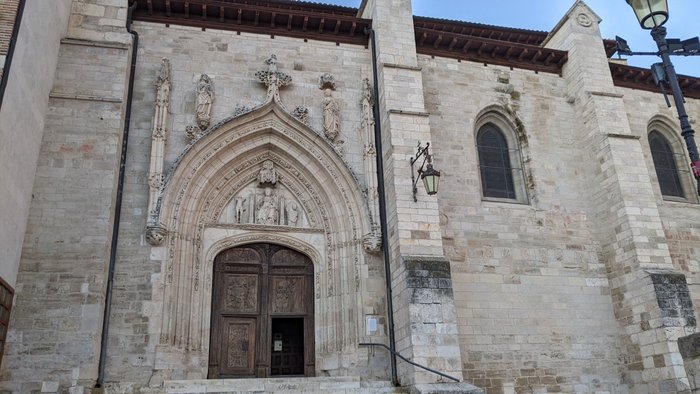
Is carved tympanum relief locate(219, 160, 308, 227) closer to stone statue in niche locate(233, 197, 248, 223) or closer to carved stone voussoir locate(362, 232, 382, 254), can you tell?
stone statue in niche locate(233, 197, 248, 223)

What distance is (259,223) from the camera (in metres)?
11.0

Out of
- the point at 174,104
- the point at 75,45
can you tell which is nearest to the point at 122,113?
the point at 174,104

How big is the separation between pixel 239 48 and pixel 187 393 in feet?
22.9

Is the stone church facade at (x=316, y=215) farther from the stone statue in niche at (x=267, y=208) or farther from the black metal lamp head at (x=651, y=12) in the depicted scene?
the black metal lamp head at (x=651, y=12)

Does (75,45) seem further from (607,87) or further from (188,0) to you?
(607,87)

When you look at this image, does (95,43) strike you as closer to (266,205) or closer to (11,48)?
(11,48)

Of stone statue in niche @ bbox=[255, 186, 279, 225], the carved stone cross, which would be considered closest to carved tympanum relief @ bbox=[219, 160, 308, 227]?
stone statue in niche @ bbox=[255, 186, 279, 225]

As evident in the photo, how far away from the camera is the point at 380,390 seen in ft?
→ 30.0

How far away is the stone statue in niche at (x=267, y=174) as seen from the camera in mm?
11329

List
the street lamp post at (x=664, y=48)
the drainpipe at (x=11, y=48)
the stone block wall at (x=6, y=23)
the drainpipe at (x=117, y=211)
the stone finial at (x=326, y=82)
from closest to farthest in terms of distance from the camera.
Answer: the street lamp post at (x=664, y=48) < the drainpipe at (x=11, y=48) < the stone block wall at (x=6, y=23) < the drainpipe at (x=117, y=211) < the stone finial at (x=326, y=82)

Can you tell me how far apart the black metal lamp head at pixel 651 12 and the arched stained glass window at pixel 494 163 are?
5965 millimetres

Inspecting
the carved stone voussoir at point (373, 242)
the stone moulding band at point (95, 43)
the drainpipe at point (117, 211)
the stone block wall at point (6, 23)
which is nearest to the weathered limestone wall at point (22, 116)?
the stone block wall at point (6, 23)

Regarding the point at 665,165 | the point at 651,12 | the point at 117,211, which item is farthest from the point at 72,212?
the point at 665,165

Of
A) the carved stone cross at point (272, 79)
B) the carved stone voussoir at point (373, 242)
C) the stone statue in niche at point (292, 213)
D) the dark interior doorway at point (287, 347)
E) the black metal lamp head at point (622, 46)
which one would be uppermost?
the carved stone cross at point (272, 79)
